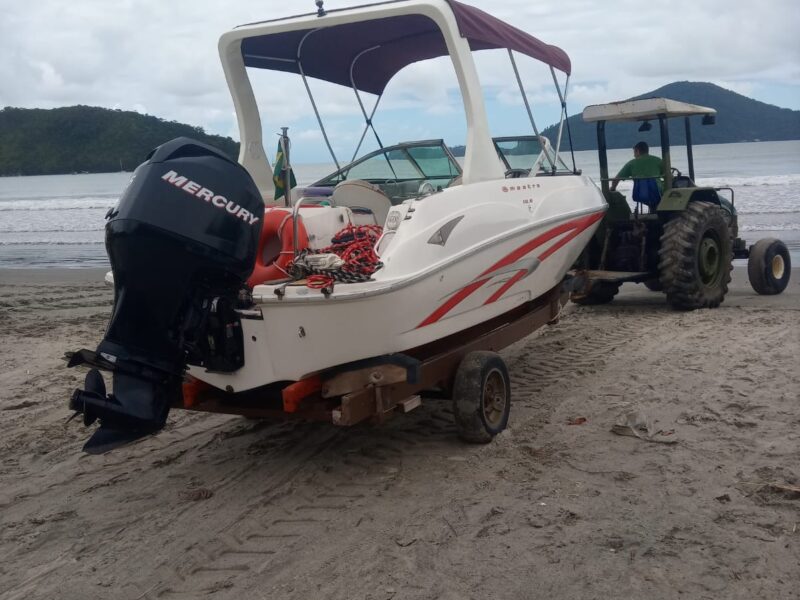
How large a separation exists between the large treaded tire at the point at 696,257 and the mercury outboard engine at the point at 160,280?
5.46m

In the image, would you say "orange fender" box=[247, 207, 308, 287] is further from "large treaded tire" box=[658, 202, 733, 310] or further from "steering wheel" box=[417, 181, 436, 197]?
"large treaded tire" box=[658, 202, 733, 310]

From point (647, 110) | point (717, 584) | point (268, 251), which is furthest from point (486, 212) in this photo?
point (647, 110)

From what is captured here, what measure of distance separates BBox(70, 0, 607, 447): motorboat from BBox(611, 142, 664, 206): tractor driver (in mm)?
3297

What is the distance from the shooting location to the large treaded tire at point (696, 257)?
27.3 feet

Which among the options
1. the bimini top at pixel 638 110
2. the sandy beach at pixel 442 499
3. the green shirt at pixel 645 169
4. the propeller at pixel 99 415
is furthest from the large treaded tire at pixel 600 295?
the propeller at pixel 99 415

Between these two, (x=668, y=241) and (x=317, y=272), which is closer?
(x=317, y=272)

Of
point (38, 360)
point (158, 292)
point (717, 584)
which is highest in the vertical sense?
point (158, 292)

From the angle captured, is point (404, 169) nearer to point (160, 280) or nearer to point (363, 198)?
point (363, 198)

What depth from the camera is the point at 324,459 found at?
15.8 feet

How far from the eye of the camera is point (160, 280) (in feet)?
12.9

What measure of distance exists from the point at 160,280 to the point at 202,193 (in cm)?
47

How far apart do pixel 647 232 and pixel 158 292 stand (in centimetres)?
631

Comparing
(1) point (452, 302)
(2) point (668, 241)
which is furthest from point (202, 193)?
(2) point (668, 241)

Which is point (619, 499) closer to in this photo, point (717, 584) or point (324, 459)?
point (717, 584)
